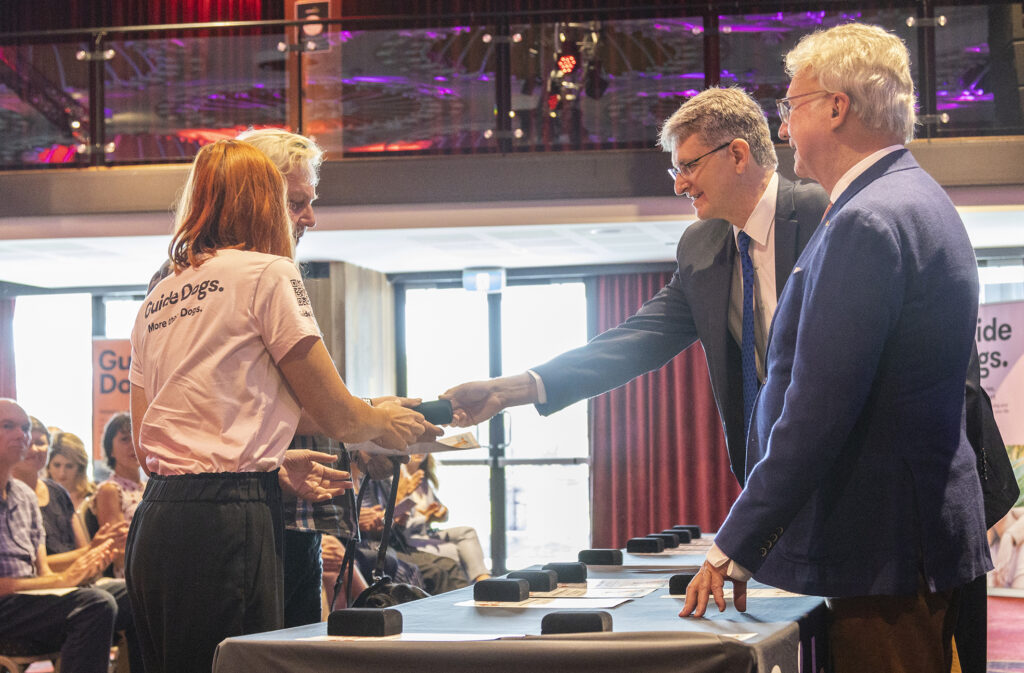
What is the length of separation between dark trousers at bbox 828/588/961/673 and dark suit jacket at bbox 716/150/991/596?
35 mm

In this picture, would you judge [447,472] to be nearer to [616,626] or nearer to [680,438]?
[680,438]

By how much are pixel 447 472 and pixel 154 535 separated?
882 cm

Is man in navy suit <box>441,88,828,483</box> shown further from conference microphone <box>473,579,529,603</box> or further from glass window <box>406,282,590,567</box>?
glass window <box>406,282,590,567</box>

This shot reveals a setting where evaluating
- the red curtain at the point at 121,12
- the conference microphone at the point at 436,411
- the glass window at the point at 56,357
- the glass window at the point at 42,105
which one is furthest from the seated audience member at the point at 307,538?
the glass window at the point at 56,357

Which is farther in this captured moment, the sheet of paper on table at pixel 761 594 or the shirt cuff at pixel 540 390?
the shirt cuff at pixel 540 390

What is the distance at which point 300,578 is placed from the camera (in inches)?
79.9

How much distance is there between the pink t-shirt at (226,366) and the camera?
163 cm

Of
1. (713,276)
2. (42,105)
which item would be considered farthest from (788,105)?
(42,105)

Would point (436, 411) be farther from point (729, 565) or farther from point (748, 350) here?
point (729, 565)

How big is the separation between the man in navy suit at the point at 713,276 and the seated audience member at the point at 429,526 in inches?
164

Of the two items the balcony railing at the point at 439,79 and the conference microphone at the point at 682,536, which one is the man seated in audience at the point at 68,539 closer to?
the conference microphone at the point at 682,536

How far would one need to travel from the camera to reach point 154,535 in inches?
63.1

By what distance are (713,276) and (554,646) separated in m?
1.13

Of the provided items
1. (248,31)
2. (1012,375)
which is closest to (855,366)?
(1012,375)
